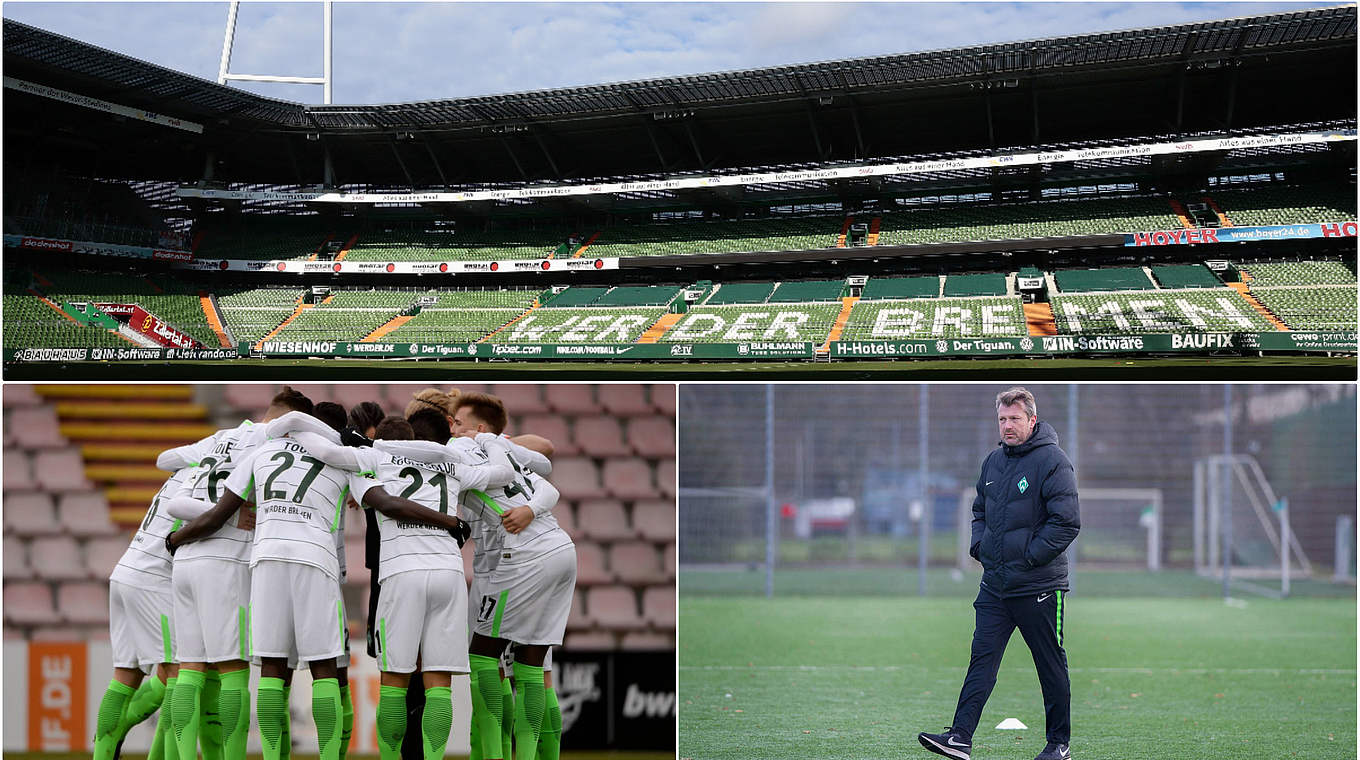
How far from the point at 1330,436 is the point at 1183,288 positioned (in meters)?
13.4

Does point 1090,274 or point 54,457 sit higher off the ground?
point 1090,274

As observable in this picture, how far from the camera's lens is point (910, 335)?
23.5 metres

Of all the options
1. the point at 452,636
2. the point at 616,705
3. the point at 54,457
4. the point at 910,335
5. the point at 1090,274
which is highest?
the point at 1090,274

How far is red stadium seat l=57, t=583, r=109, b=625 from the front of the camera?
5637 mm

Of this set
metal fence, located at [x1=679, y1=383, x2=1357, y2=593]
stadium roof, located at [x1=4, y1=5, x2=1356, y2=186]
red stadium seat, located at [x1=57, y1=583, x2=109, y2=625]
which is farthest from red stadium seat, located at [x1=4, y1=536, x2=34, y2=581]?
stadium roof, located at [x1=4, y1=5, x2=1356, y2=186]

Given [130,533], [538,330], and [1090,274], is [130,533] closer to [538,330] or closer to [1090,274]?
[538,330]

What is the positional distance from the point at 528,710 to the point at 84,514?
3141 mm

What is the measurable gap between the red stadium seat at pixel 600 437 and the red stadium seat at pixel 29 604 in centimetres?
313

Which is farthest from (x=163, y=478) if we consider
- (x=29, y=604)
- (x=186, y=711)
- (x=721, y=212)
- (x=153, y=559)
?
(x=721, y=212)

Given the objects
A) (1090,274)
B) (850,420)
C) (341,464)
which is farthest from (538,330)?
(341,464)

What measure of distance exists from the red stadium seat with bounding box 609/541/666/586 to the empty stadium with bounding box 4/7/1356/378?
1717cm

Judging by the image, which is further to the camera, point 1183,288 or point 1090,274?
point 1090,274

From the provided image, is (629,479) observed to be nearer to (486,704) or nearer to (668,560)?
(668,560)

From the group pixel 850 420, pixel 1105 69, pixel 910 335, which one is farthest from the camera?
pixel 1105 69
